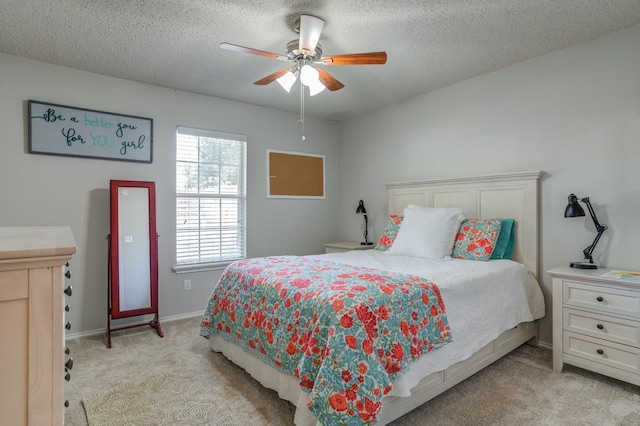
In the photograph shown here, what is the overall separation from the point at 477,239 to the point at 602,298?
0.92 meters

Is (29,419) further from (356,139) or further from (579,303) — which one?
(356,139)

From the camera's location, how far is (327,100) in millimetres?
3980

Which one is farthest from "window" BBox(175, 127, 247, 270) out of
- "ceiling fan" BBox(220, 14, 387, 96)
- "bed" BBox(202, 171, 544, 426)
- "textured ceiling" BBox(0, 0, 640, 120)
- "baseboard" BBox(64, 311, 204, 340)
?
"ceiling fan" BBox(220, 14, 387, 96)

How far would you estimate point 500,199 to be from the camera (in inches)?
121

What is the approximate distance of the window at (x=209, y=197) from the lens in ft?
12.1

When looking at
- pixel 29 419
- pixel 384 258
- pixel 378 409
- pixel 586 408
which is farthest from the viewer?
pixel 384 258

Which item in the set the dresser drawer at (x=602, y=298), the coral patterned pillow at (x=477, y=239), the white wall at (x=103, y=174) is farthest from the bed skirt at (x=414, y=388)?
the white wall at (x=103, y=174)

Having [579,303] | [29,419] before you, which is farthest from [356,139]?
[29,419]

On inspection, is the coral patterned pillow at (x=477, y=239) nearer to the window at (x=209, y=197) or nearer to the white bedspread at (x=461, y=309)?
the white bedspread at (x=461, y=309)

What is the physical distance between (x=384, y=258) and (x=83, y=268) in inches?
110

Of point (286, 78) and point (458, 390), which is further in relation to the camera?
point (286, 78)

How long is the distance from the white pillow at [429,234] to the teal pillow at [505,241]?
0.35m

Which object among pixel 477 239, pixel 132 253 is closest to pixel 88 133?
pixel 132 253

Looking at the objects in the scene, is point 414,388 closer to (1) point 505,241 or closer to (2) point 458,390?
(2) point 458,390
